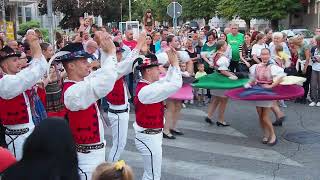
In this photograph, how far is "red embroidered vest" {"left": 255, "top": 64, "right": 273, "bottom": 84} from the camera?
27.0 feet

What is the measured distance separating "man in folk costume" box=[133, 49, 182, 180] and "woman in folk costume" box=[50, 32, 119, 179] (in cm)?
80

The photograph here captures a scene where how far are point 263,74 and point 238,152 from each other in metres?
1.51

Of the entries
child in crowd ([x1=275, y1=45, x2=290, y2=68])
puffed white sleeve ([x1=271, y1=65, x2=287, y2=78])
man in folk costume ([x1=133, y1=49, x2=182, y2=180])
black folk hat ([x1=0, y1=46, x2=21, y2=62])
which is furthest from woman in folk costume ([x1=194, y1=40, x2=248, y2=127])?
black folk hat ([x1=0, y1=46, x2=21, y2=62])

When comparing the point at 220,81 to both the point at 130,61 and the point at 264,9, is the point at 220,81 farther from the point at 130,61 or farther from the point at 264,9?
the point at 264,9

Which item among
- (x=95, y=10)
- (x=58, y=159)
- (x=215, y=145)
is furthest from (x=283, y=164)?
(x=95, y=10)

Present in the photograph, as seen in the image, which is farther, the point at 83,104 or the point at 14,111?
the point at 14,111

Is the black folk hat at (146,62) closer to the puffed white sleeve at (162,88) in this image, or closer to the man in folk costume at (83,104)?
the puffed white sleeve at (162,88)

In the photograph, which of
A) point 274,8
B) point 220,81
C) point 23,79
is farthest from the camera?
point 274,8

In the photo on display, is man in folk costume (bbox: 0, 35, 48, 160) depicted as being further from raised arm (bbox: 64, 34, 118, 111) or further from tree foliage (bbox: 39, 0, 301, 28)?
tree foliage (bbox: 39, 0, 301, 28)

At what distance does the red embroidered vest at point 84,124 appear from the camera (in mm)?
4484

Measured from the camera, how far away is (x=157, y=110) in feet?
18.2

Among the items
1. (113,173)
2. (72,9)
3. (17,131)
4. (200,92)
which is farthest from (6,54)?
(72,9)

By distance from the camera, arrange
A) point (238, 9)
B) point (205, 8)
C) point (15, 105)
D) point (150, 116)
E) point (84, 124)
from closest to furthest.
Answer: point (84, 124), point (15, 105), point (150, 116), point (238, 9), point (205, 8)

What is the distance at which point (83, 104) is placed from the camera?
4.27m
